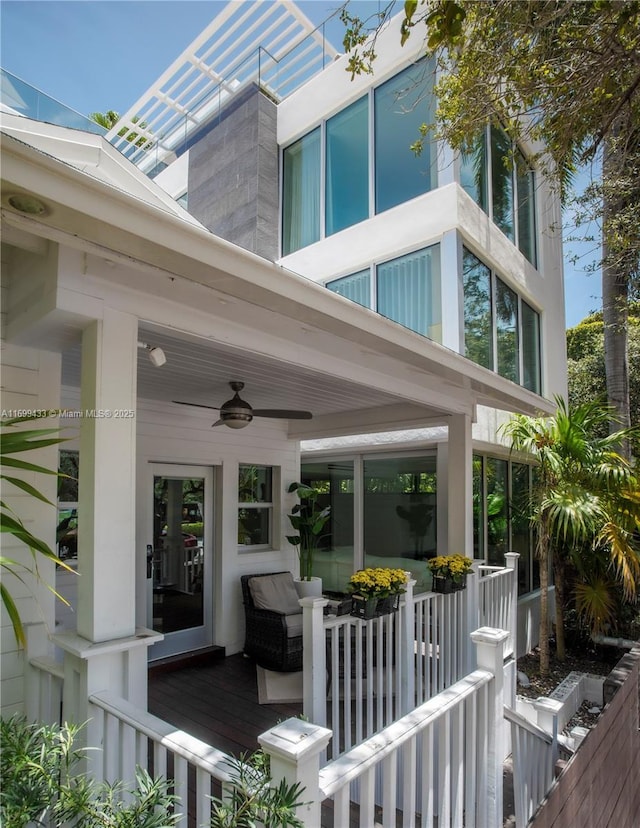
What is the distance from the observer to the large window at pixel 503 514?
7039mm

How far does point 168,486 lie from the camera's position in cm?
569

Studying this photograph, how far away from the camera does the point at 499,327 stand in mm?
7328

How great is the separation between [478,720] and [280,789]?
1683 millimetres

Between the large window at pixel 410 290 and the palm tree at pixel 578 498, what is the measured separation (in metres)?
1.76

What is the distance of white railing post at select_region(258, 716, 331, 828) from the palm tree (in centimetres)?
509

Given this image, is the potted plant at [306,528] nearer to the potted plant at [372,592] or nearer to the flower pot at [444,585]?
the flower pot at [444,585]

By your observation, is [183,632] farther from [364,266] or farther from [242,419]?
[364,266]

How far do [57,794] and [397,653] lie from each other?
2664 millimetres

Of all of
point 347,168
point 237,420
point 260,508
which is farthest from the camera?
point 347,168

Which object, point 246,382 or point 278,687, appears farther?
point 278,687

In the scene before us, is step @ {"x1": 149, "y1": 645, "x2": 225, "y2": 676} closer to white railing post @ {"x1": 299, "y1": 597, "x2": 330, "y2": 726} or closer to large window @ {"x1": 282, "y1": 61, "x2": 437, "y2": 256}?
white railing post @ {"x1": 299, "y1": 597, "x2": 330, "y2": 726}

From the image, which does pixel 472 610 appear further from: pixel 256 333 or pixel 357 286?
pixel 357 286

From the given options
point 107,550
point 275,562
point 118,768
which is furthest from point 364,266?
point 118,768

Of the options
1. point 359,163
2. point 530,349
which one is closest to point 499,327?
point 530,349
